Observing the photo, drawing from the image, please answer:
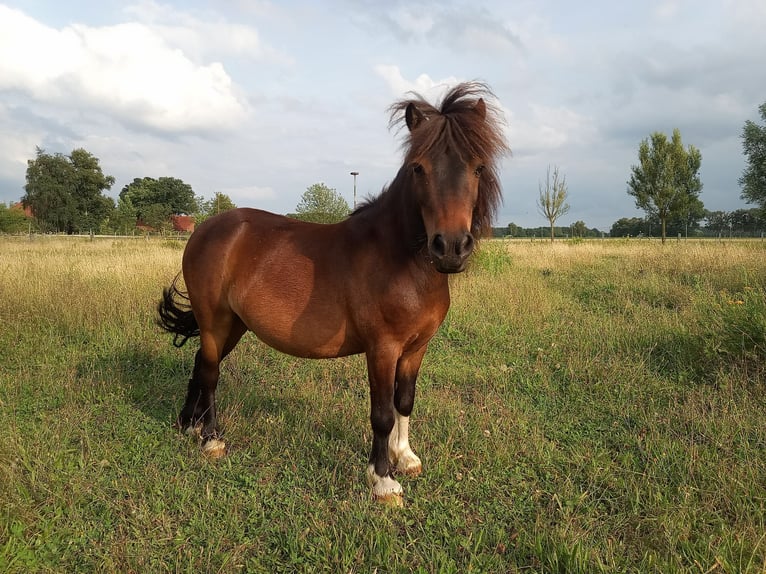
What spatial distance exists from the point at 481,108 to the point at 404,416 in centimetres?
219

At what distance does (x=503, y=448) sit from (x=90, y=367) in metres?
4.43

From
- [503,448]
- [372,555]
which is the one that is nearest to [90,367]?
[372,555]

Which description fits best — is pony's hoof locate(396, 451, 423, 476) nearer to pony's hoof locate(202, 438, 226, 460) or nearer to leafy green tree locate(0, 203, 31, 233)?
pony's hoof locate(202, 438, 226, 460)

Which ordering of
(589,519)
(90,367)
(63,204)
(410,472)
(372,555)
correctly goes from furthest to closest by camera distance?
(63,204), (90,367), (410,472), (589,519), (372,555)

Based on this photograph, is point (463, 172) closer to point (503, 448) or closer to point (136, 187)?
point (503, 448)

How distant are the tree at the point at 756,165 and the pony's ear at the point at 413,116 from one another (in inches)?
833

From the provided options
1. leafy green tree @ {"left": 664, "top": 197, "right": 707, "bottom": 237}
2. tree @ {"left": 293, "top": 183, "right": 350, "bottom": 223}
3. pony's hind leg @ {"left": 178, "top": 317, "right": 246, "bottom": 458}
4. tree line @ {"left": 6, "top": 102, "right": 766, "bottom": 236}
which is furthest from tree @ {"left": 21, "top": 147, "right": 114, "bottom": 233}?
leafy green tree @ {"left": 664, "top": 197, "right": 707, "bottom": 237}

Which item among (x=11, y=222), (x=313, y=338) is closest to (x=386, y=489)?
(x=313, y=338)

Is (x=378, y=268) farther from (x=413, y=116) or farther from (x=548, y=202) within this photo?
(x=548, y=202)

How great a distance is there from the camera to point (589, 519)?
2408 millimetres

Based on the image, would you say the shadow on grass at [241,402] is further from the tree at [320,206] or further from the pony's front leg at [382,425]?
the tree at [320,206]

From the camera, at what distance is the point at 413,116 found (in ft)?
8.13

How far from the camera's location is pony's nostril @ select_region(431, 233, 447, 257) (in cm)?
205

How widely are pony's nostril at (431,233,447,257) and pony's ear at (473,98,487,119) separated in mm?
907
